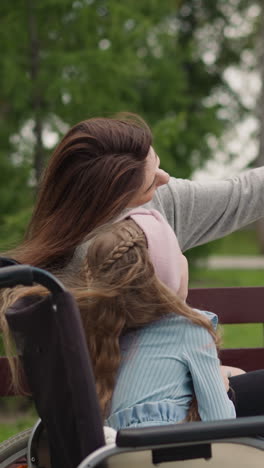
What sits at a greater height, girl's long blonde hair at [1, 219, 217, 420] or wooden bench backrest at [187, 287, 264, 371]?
girl's long blonde hair at [1, 219, 217, 420]

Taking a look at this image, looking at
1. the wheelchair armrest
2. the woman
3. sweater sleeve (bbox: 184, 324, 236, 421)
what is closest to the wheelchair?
the wheelchair armrest

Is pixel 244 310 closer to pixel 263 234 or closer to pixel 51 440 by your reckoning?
pixel 51 440

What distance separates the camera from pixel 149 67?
6.44 meters

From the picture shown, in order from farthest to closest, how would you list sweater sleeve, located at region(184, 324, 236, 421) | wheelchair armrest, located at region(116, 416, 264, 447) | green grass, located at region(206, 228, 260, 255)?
green grass, located at region(206, 228, 260, 255), sweater sleeve, located at region(184, 324, 236, 421), wheelchair armrest, located at region(116, 416, 264, 447)

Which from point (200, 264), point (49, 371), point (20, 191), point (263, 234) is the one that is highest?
point (49, 371)

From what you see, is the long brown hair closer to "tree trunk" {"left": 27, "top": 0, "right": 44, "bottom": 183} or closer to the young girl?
the young girl

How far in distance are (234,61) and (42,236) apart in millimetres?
21418

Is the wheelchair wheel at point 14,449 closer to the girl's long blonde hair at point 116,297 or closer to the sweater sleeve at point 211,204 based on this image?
the girl's long blonde hair at point 116,297

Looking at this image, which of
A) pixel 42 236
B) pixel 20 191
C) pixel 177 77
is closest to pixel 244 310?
pixel 42 236

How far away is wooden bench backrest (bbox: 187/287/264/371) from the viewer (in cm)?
326

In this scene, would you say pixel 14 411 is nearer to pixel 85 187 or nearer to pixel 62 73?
pixel 62 73

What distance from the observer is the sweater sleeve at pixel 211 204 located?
281cm

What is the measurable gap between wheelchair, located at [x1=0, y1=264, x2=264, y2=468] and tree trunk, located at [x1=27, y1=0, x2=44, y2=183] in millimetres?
3607

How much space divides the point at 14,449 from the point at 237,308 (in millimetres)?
1141
